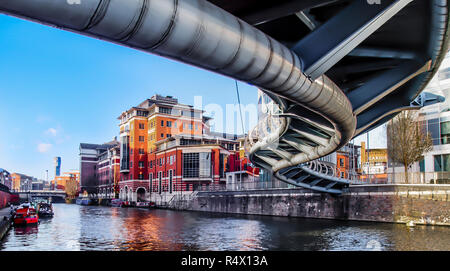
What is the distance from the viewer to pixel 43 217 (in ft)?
156

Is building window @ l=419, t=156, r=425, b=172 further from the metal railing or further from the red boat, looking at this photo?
the red boat

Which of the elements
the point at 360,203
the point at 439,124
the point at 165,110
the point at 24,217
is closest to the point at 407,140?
the point at 439,124

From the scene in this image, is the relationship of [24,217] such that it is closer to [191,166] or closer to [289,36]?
[289,36]

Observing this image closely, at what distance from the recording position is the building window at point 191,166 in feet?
248

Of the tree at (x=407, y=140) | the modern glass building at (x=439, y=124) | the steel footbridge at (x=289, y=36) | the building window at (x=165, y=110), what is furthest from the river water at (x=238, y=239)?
the building window at (x=165, y=110)

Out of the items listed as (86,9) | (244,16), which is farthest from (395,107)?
(86,9)

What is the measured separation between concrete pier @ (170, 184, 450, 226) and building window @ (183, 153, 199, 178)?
58.7 feet

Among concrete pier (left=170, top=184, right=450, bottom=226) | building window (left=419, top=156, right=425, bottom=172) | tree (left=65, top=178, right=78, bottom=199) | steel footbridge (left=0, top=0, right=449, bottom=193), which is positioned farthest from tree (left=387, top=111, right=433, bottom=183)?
tree (left=65, top=178, right=78, bottom=199)

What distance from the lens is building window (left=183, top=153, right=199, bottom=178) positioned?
248 ft

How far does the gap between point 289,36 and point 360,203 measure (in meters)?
32.1

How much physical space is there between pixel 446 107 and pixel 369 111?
2907 cm

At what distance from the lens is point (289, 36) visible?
448 inches

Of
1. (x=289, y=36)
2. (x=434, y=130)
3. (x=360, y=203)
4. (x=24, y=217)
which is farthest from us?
(x=434, y=130)
